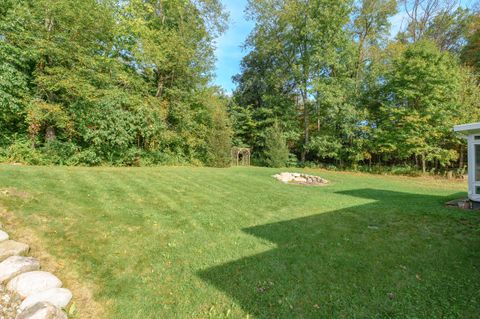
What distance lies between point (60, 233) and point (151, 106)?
40.9 ft

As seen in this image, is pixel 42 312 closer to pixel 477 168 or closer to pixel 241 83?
pixel 477 168

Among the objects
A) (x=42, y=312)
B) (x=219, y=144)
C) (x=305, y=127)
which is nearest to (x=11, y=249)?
(x=42, y=312)

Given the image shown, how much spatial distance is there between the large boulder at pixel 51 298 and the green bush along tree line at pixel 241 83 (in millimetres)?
10914

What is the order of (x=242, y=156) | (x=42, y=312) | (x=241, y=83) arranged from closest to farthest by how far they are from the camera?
(x=42, y=312) → (x=242, y=156) → (x=241, y=83)

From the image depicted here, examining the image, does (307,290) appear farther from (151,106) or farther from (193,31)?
(193,31)

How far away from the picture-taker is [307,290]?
262 cm

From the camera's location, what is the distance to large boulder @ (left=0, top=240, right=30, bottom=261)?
2.97 m

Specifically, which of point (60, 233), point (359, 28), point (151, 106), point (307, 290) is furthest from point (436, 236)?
point (359, 28)

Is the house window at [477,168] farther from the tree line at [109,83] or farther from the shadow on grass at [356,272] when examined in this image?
the tree line at [109,83]

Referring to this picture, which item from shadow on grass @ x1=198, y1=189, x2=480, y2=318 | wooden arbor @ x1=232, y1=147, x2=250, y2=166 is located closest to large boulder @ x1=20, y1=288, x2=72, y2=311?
shadow on grass @ x1=198, y1=189, x2=480, y2=318

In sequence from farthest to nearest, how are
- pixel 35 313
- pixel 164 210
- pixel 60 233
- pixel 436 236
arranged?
pixel 164 210 < pixel 436 236 < pixel 60 233 < pixel 35 313

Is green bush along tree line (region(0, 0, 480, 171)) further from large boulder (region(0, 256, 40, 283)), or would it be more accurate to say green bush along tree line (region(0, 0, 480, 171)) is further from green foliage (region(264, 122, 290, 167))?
large boulder (region(0, 256, 40, 283))

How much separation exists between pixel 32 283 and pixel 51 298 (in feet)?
1.30

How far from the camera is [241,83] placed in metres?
24.8
